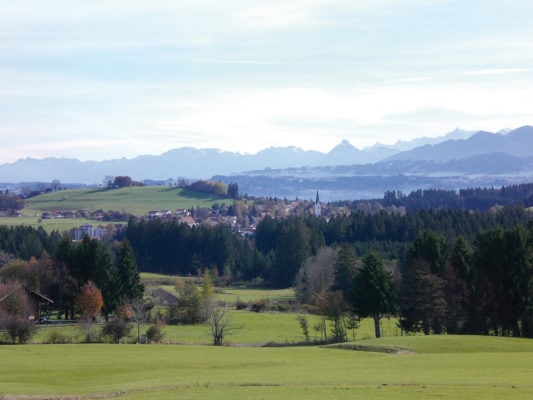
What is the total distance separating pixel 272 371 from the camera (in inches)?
1351

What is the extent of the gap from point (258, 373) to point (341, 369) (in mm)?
3747

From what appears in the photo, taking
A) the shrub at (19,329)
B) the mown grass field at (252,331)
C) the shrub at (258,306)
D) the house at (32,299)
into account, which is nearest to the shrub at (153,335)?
the mown grass field at (252,331)

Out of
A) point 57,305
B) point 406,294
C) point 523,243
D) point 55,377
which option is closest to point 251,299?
point 57,305

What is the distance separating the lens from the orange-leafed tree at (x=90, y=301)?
64812 mm

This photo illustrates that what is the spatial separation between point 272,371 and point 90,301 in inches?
1354

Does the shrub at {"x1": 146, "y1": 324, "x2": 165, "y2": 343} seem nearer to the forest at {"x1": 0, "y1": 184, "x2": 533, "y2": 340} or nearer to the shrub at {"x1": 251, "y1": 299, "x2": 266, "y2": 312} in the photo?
the forest at {"x1": 0, "y1": 184, "x2": 533, "y2": 340}

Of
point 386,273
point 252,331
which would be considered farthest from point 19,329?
point 386,273

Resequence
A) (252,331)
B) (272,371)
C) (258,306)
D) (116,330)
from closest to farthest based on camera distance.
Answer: (272,371) < (116,330) < (252,331) < (258,306)

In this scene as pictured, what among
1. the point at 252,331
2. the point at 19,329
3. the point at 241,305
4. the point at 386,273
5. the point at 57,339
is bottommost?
the point at 241,305

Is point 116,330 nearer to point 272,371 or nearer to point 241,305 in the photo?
point 272,371

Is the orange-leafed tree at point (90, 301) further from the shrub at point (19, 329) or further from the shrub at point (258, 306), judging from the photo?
the shrub at point (258, 306)

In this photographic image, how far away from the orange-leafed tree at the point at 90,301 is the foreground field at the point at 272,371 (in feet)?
54.8

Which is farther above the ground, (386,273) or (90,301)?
(386,273)

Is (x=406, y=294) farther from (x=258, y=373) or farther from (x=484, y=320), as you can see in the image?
(x=258, y=373)
